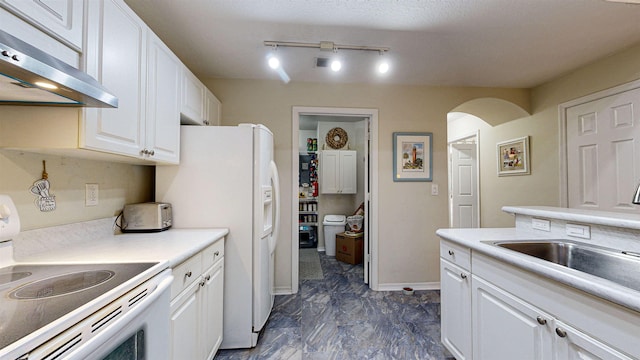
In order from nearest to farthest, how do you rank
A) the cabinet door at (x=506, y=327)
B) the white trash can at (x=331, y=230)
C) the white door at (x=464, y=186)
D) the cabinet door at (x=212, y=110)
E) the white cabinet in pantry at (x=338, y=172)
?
the cabinet door at (x=506, y=327) → the cabinet door at (x=212, y=110) → the white door at (x=464, y=186) → the white trash can at (x=331, y=230) → the white cabinet in pantry at (x=338, y=172)

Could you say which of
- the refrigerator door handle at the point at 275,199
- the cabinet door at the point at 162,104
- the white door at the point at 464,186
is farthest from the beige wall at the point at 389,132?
the white door at the point at 464,186

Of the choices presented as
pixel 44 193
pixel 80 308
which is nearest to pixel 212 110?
pixel 44 193

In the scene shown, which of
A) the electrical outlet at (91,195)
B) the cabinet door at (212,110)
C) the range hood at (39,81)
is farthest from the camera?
the cabinet door at (212,110)

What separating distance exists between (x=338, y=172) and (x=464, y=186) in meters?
2.05

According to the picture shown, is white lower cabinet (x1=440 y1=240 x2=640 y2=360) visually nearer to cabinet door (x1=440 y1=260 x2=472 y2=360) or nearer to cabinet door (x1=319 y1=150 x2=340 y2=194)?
cabinet door (x1=440 y1=260 x2=472 y2=360)

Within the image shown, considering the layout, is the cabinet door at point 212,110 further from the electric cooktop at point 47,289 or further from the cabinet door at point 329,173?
the cabinet door at point 329,173

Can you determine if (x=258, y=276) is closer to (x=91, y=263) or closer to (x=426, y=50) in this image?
(x=91, y=263)

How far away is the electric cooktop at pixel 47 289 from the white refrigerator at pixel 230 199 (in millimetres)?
869

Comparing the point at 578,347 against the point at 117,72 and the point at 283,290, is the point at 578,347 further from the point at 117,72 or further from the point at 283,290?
the point at 283,290

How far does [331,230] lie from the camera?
4113 mm

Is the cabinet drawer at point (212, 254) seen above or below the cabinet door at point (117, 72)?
below

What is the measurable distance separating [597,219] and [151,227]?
257 cm

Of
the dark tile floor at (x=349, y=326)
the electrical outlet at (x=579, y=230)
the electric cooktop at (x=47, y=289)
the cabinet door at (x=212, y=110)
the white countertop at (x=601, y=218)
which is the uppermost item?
the cabinet door at (x=212, y=110)

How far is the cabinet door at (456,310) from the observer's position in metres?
1.45
